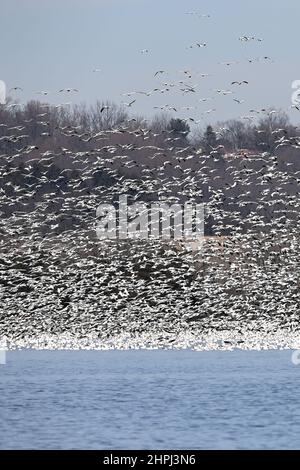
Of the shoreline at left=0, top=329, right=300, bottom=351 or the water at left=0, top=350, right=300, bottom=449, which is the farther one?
the shoreline at left=0, top=329, right=300, bottom=351

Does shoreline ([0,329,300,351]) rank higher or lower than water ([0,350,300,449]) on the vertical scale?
higher

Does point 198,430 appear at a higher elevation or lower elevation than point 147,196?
lower

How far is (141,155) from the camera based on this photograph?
353 feet

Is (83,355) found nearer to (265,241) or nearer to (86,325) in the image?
(86,325)

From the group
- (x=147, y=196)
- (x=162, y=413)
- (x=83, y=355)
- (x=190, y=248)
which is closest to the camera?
(x=162, y=413)

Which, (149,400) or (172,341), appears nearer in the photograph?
(149,400)

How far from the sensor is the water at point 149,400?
3956 centimetres

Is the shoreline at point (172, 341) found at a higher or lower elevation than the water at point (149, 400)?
higher

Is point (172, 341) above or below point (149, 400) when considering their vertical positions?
above

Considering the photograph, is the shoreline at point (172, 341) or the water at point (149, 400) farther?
the shoreline at point (172, 341)

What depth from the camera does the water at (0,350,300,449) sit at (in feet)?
130

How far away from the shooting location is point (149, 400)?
47.1m
